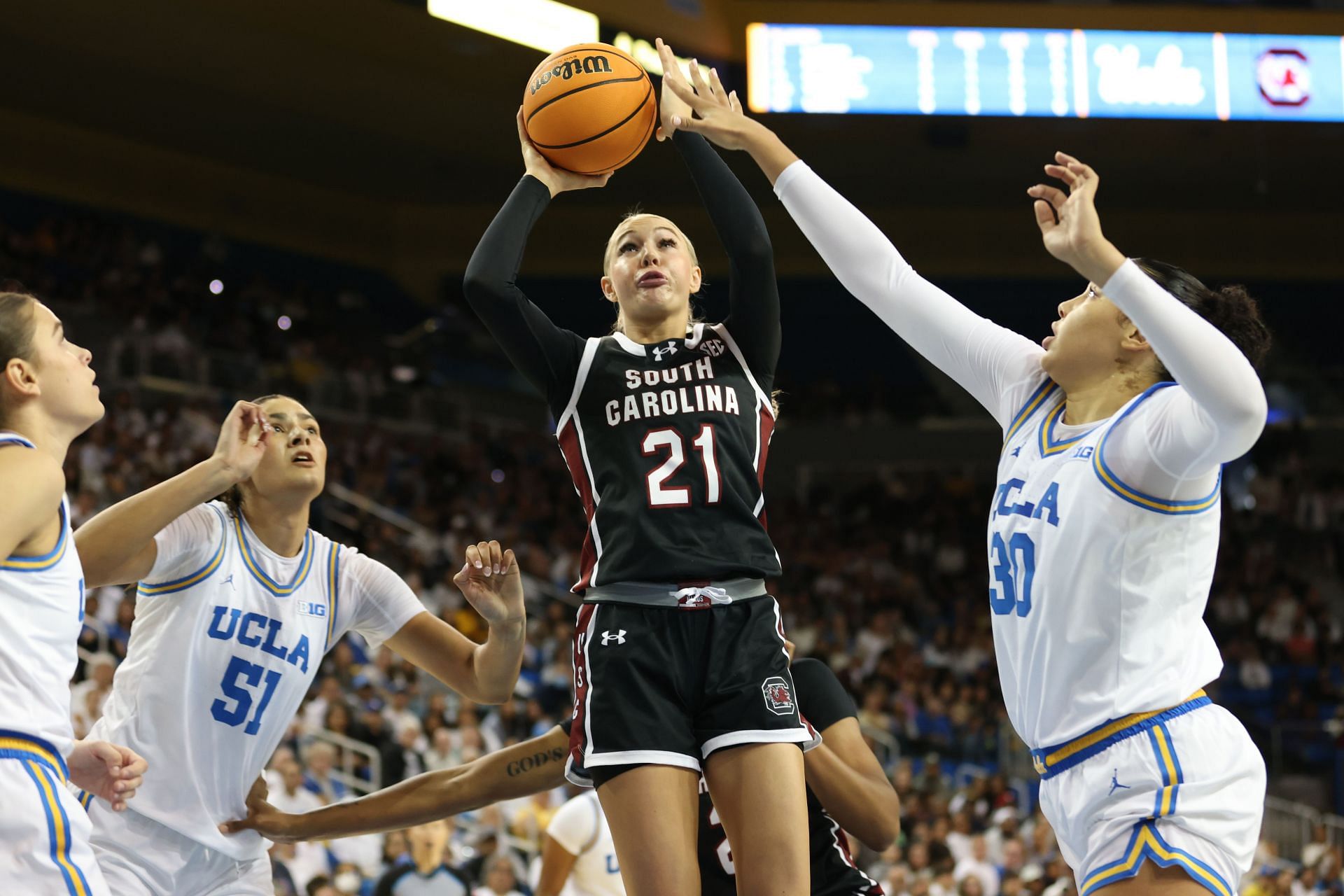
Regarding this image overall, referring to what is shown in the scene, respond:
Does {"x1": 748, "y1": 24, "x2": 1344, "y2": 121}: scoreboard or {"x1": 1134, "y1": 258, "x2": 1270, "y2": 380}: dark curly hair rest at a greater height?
{"x1": 748, "y1": 24, "x2": 1344, "y2": 121}: scoreboard

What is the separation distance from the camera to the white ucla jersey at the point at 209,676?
4.39 m

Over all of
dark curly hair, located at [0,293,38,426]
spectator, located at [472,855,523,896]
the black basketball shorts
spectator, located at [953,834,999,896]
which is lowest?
spectator, located at [953,834,999,896]

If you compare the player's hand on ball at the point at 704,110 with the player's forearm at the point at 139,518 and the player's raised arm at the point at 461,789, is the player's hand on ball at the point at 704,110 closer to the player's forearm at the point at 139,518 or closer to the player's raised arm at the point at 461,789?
the player's forearm at the point at 139,518

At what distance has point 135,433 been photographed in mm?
14969

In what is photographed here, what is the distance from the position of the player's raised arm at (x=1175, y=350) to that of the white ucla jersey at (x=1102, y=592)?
5.2 inches

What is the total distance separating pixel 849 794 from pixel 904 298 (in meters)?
1.45

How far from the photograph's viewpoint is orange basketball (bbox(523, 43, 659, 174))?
4297mm

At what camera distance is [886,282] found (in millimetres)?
3750

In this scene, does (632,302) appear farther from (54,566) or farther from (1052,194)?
(54,566)

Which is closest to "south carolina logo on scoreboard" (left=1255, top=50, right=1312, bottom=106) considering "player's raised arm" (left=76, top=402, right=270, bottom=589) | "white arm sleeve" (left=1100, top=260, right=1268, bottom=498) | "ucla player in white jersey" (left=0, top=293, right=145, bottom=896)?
"white arm sleeve" (left=1100, top=260, right=1268, bottom=498)

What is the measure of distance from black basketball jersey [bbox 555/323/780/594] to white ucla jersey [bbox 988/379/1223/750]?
2.61 feet

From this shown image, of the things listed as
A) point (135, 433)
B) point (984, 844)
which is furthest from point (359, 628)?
point (135, 433)

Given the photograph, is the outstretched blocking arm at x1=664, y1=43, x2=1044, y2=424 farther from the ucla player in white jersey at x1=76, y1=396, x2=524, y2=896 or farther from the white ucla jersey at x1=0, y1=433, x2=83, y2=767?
the white ucla jersey at x1=0, y1=433, x2=83, y2=767

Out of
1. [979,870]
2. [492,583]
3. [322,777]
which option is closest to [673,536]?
[492,583]
